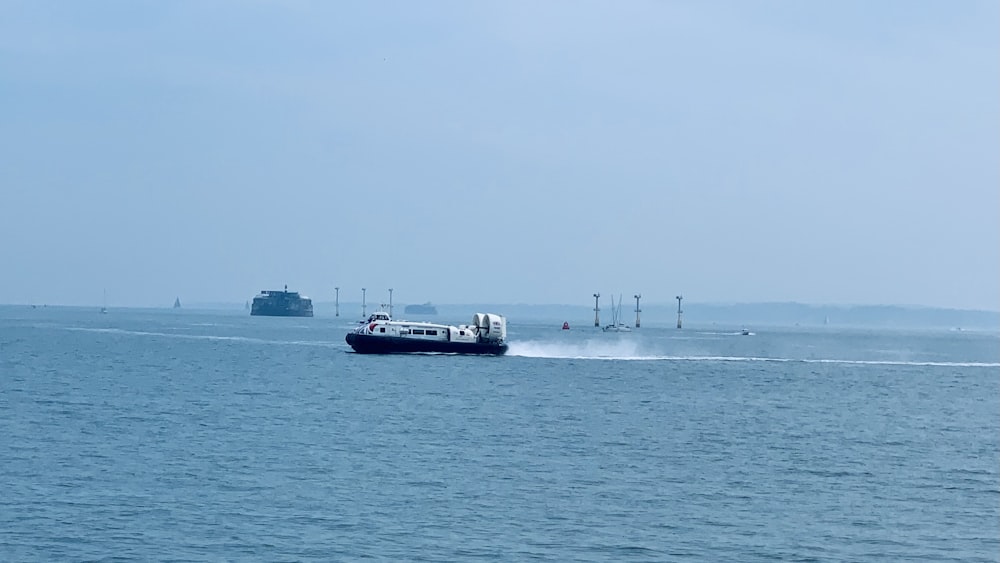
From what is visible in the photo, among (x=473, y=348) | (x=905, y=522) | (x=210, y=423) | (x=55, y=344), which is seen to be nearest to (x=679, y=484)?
(x=905, y=522)

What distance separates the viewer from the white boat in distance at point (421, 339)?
12500 centimetres

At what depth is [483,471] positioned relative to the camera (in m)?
48.1

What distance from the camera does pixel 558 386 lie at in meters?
96.5

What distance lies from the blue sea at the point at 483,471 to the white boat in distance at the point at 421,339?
2733 centimetres

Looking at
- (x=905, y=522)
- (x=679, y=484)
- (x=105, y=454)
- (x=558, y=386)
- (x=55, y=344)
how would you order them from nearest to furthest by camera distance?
(x=905, y=522)
(x=679, y=484)
(x=105, y=454)
(x=558, y=386)
(x=55, y=344)

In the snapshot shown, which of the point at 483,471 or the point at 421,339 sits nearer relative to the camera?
the point at 483,471

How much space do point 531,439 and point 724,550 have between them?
24.9 metres

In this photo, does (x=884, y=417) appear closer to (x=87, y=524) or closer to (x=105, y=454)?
(x=105, y=454)

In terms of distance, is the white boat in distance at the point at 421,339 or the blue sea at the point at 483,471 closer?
the blue sea at the point at 483,471

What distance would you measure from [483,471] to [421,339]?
256ft

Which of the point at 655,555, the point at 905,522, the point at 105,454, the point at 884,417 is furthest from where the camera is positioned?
the point at 884,417

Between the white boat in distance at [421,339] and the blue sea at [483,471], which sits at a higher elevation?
the white boat in distance at [421,339]

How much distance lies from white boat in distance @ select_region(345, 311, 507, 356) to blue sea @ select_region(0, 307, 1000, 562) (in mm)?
27334

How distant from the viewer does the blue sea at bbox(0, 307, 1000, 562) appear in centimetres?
3547
